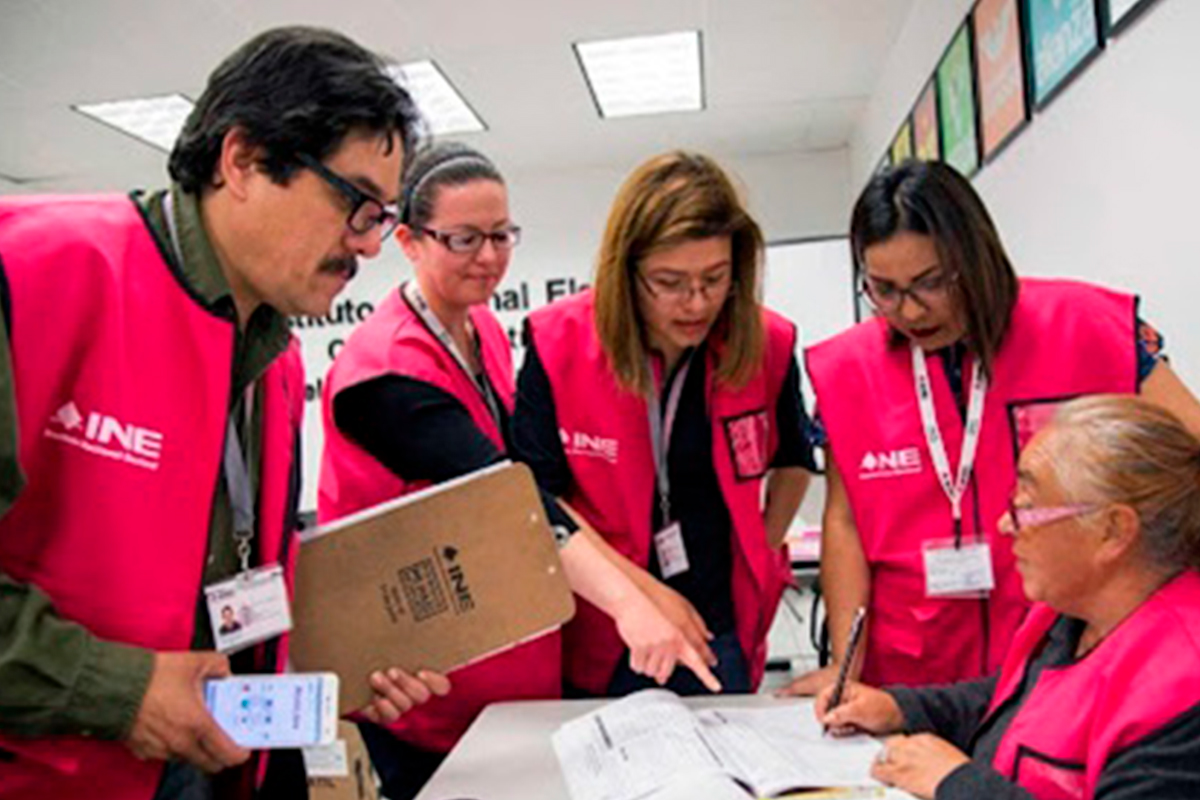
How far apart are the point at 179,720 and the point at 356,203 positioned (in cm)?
52

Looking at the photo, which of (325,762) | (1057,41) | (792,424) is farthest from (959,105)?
(325,762)

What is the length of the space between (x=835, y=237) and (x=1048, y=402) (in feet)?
14.0

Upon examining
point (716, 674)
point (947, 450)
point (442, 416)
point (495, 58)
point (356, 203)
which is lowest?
point (716, 674)

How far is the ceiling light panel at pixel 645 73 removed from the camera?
13.6 feet

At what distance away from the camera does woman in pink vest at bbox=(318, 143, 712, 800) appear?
1364 mm

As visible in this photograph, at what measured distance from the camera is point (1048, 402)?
137cm

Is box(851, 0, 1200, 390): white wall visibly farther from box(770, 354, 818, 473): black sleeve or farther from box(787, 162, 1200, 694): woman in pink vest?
box(770, 354, 818, 473): black sleeve

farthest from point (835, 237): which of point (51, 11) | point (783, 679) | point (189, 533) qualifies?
point (189, 533)

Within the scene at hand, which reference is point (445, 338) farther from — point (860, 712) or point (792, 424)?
point (860, 712)

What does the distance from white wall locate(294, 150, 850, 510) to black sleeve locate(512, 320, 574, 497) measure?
4.45 meters

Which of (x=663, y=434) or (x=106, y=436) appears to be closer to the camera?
(x=106, y=436)

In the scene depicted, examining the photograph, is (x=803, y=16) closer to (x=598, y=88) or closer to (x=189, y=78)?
(x=598, y=88)

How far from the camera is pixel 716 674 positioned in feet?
5.05

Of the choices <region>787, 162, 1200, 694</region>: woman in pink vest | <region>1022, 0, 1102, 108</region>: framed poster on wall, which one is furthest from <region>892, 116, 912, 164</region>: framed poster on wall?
<region>787, 162, 1200, 694</region>: woman in pink vest
